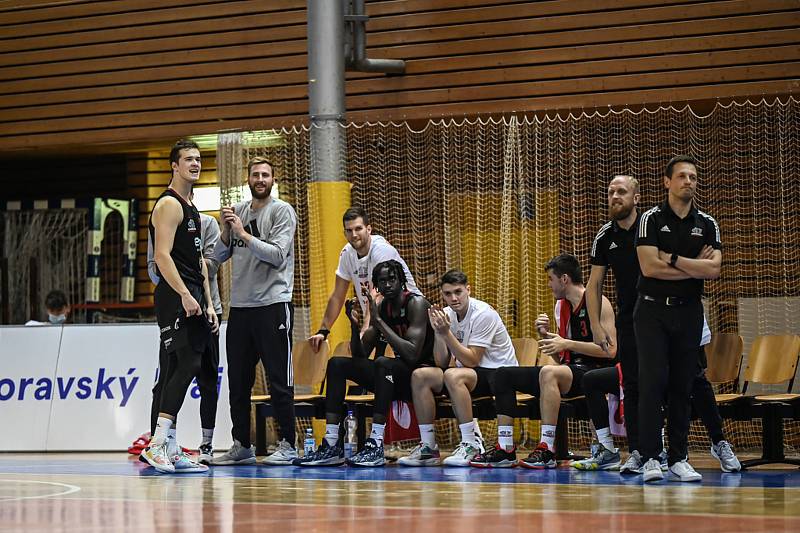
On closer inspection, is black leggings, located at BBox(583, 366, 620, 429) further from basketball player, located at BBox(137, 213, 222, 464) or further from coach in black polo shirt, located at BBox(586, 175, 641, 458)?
basketball player, located at BBox(137, 213, 222, 464)

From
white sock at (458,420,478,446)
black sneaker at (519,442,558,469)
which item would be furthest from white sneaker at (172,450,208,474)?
black sneaker at (519,442,558,469)

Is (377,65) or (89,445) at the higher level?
(377,65)

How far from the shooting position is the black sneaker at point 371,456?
8773mm

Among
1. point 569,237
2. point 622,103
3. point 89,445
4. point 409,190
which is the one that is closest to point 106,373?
point 89,445

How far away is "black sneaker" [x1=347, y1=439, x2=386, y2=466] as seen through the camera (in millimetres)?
8773

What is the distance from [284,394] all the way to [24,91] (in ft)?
24.6

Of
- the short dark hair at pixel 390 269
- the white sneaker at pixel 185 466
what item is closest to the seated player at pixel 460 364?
the short dark hair at pixel 390 269

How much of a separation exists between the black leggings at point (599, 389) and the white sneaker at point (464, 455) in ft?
3.20

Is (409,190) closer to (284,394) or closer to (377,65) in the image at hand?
(377,65)

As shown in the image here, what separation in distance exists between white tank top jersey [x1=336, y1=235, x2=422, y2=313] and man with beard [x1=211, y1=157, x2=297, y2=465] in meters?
0.59

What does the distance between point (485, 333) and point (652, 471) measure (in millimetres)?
2282

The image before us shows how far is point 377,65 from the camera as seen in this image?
40.4 ft

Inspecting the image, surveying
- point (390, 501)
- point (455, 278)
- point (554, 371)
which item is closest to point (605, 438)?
point (554, 371)

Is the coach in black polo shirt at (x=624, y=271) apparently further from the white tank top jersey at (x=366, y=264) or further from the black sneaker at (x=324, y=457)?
the black sneaker at (x=324, y=457)
